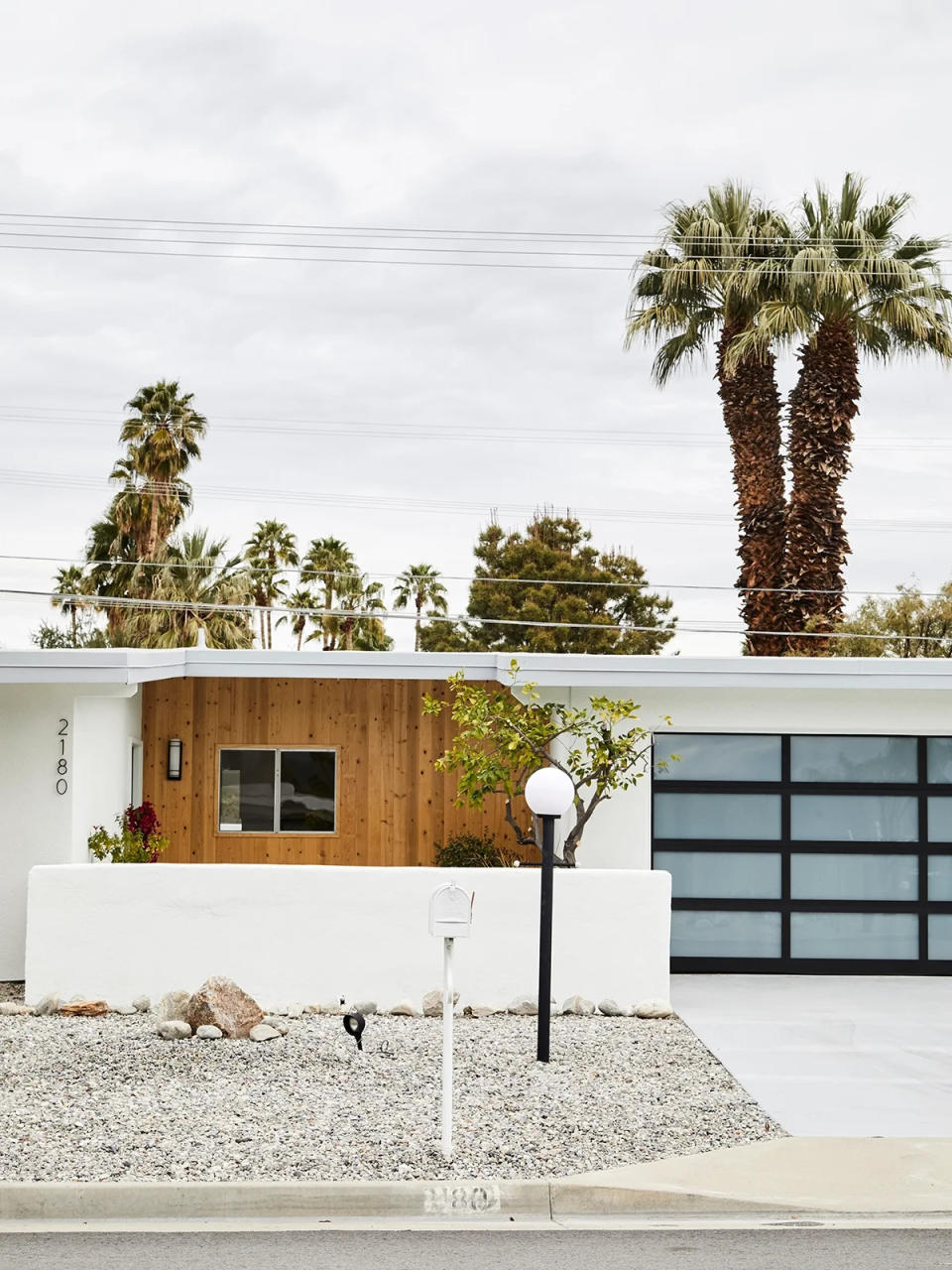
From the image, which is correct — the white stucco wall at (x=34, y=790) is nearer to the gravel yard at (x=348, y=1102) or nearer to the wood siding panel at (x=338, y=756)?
the gravel yard at (x=348, y=1102)

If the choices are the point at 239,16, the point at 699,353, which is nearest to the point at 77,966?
the point at 239,16

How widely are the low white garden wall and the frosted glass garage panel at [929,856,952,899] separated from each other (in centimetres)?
332

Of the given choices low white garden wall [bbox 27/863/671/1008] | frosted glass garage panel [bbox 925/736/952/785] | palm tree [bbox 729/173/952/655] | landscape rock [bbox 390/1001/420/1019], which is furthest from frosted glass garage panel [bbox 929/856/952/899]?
palm tree [bbox 729/173/952/655]

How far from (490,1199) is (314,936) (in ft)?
14.3

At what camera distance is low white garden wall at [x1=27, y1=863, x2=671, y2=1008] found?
10359 millimetres

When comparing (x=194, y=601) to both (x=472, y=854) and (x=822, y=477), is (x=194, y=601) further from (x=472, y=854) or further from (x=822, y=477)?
(x=472, y=854)

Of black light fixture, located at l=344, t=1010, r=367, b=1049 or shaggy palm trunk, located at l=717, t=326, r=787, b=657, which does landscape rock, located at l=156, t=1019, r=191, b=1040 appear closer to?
black light fixture, located at l=344, t=1010, r=367, b=1049

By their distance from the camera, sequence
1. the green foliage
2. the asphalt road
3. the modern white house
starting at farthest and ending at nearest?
the green foliage, the modern white house, the asphalt road

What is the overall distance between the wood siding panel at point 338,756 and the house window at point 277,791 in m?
0.10

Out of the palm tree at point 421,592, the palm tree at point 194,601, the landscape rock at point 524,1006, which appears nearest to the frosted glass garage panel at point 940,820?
the landscape rock at point 524,1006

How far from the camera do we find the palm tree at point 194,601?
99.5 ft

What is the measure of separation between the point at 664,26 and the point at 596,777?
39.1 ft

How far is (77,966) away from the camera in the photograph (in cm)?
1034

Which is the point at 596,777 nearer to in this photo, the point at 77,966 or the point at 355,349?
Answer: the point at 77,966
